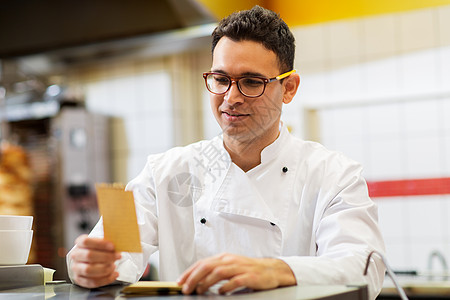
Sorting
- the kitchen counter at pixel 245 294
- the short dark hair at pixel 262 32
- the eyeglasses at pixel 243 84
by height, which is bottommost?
the kitchen counter at pixel 245 294

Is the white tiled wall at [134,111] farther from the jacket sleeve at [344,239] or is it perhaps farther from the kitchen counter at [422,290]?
the jacket sleeve at [344,239]

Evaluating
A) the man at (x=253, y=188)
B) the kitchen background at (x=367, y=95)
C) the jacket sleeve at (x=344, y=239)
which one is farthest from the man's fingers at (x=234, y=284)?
the kitchen background at (x=367, y=95)

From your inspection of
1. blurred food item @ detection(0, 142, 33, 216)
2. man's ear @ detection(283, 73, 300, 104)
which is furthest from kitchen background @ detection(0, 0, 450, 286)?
man's ear @ detection(283, 73, 300, 104)

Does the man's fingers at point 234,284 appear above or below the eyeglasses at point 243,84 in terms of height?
below

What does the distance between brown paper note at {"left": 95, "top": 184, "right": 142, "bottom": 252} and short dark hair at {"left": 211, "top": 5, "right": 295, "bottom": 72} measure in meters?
0.58

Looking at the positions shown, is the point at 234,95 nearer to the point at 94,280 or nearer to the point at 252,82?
the point at 252,82

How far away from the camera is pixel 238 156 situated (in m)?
1.50

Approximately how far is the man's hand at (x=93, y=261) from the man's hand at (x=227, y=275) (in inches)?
5.7

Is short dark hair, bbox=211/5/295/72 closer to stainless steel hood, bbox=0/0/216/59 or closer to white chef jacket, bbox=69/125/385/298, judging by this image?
white chef jacket, bbox=69/125/385/298

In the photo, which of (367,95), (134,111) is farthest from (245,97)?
(134,111)

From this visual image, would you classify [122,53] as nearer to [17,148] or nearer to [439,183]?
[17,148]

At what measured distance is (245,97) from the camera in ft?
4.42

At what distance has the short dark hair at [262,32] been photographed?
140 centimetres

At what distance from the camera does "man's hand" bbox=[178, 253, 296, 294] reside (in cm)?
96
